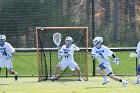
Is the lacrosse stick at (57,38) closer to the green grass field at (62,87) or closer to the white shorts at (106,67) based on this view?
the green grass field at (62,87)

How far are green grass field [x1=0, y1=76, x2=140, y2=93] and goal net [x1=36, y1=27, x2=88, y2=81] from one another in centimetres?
70

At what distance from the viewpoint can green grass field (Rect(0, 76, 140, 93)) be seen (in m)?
17.1

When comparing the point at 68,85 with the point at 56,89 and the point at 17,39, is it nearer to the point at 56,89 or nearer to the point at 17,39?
the point at 56,89

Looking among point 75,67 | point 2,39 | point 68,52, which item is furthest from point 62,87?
point 2,39

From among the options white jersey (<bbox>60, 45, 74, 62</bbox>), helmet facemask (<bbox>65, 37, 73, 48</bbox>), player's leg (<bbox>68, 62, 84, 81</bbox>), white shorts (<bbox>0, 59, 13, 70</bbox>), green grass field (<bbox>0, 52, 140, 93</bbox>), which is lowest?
green grass field (<bbox>0, 52, 140, 93</bbox>)

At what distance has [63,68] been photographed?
21078 mm

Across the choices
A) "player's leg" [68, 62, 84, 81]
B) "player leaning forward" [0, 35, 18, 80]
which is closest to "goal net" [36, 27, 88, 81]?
"player's leg" [68, 62, 84, 81]

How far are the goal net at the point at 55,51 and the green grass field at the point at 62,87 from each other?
70cm

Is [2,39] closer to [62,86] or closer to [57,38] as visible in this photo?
[57,38]

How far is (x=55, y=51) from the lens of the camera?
2234 cm

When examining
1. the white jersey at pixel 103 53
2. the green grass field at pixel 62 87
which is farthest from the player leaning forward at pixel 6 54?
the white jersey at pixel 103 53

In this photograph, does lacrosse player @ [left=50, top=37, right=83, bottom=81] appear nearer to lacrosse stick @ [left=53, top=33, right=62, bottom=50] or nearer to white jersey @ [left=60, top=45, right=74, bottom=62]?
white jersey @ [left=60, top=45, right=74, bottom=62]

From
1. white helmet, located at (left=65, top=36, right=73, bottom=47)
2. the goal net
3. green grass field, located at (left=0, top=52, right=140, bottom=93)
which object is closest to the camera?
green grass field, located at (left=0, top=52, right=140, bottom=93)

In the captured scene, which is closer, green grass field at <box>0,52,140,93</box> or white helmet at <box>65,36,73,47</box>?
green grass field at <box>0,52,140,93</box>
